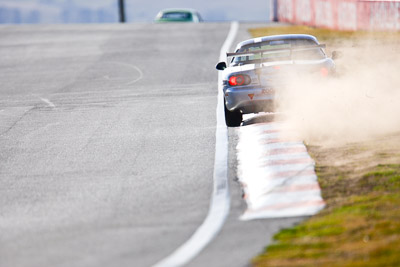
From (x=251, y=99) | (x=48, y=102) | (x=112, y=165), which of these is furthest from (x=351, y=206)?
(x=48, y=102)

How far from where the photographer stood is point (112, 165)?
11.3 metres

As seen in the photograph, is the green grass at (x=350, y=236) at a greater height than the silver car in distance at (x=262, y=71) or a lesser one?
greater

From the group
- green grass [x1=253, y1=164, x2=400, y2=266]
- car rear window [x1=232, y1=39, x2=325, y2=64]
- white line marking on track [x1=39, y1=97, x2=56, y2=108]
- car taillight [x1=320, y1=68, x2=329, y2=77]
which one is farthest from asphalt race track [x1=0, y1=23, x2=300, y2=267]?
car taillight [x1=320, y1=68, x2=329, y2=77]

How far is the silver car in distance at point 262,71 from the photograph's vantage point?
13.1 meters

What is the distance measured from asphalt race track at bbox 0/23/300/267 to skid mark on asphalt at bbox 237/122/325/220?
165mm

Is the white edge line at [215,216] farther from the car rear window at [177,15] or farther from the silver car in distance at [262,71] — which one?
the car rear window at [177,15]

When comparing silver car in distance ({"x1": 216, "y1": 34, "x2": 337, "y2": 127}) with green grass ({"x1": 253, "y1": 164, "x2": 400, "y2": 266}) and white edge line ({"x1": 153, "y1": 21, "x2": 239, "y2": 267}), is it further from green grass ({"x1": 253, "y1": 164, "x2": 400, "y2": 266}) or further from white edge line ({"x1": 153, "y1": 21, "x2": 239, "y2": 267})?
green grass ({"x1": 253, "y1": 164, "x2": 400, "y2": 266})

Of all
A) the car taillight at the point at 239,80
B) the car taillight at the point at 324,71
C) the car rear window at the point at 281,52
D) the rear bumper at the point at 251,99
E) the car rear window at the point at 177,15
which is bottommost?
the car rear window at the point at 177,15

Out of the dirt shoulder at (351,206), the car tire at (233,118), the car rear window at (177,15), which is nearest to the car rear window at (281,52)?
the car tire at (233,118)

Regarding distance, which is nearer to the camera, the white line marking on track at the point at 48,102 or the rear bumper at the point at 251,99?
the rear bumper at the point at 251,99

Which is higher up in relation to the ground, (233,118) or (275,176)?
(275,176)

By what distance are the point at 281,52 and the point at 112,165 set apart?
143 inches

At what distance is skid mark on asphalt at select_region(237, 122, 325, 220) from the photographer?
337 inches

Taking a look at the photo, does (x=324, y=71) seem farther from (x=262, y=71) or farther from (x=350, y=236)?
(x=350, y=236)
